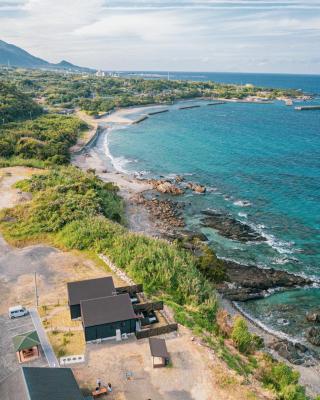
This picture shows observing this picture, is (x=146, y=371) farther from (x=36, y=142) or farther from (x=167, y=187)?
(x=36, y=142)

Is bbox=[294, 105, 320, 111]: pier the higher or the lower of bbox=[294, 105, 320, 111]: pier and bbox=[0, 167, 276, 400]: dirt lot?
the higher

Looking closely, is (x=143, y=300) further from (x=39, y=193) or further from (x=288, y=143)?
(x=288, y=143)

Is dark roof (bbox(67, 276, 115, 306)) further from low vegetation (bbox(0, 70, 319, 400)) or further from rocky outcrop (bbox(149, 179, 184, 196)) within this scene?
rocky outcrop (bbox(149, 179, 184, 196))

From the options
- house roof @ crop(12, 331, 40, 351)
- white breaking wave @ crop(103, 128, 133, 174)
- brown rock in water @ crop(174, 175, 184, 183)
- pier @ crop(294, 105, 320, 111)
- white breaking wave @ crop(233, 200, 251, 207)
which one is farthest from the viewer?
pier @ crop(294, 105, 320, 111)

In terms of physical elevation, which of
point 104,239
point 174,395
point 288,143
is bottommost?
point 174,395

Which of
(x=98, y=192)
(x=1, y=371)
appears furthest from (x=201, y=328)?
(x=98, y=192)

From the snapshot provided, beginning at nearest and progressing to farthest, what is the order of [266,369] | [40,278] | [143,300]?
[266,369] → [143,300] → [40,278]

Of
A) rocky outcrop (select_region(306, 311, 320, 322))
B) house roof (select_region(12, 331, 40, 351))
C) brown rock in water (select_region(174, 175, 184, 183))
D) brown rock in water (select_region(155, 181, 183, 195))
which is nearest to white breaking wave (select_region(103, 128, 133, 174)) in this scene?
brown rock in water (select_region(174, 175, 184, 183))

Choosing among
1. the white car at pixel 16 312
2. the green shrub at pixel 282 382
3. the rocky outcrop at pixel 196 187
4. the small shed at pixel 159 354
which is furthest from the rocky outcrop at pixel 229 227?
the white car at pixel 16 312
